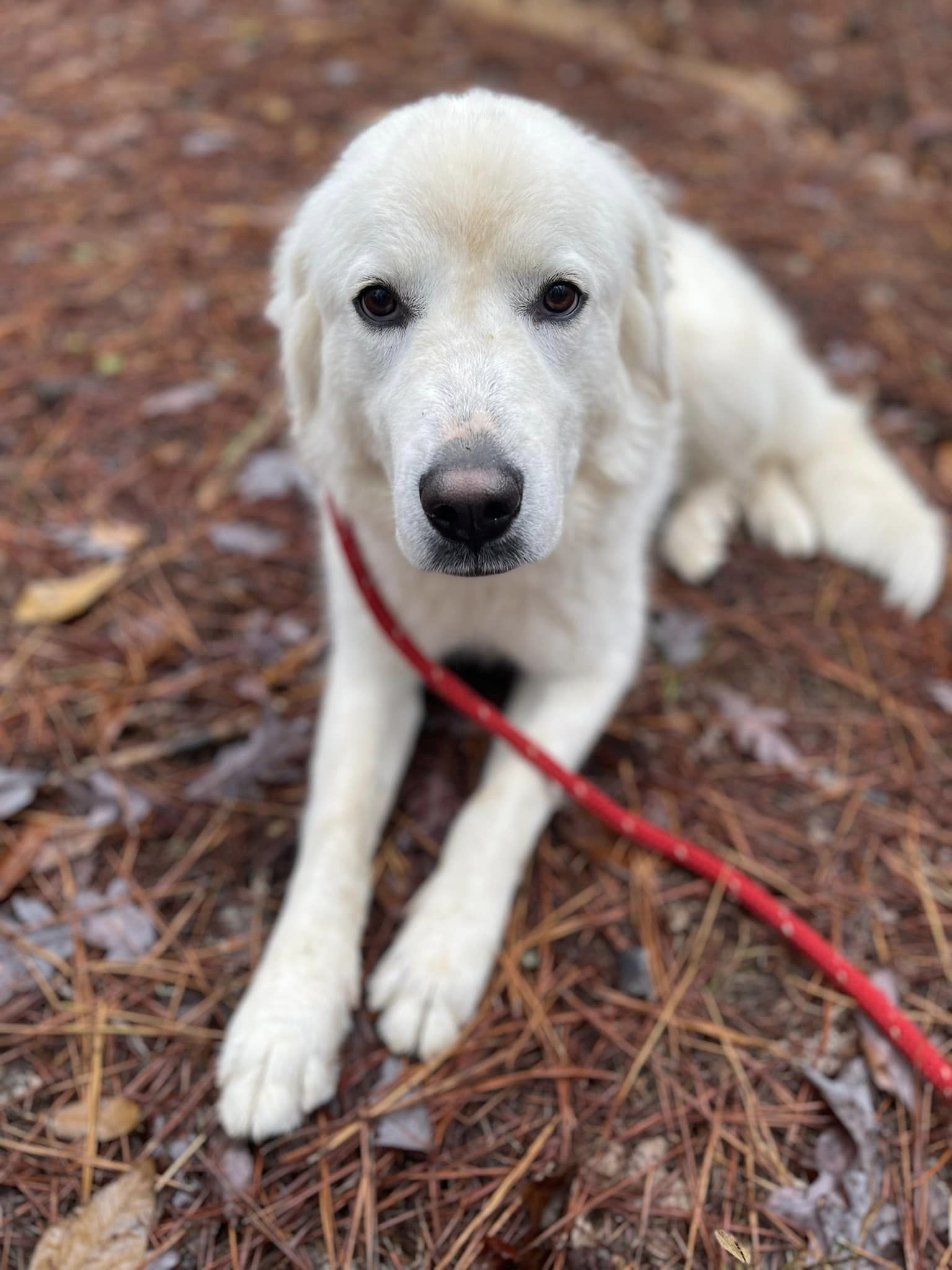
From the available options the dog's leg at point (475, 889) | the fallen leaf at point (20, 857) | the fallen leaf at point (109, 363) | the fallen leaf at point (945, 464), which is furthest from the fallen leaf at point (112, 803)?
the fallen leaf at point (945, 464)

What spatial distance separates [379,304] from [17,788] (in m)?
1.60

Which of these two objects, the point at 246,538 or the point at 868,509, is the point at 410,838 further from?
the point at 868,509

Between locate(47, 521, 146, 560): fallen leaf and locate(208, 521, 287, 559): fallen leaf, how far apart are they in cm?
26

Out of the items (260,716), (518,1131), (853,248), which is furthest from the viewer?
(853,248)

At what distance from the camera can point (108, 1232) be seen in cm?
164

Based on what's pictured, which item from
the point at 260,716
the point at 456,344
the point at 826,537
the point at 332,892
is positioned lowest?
the point at 260,716

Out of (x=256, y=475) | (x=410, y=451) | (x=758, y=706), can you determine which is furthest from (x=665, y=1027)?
(x=256, y=475)

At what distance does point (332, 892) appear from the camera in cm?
205

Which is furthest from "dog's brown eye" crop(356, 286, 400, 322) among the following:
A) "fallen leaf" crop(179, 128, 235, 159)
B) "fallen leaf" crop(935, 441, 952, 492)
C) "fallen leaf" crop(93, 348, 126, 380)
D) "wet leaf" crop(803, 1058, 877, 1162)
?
"fallen leaf" crop(179, 128, 235, 159)

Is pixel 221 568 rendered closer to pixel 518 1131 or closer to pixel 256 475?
pixel 256 475

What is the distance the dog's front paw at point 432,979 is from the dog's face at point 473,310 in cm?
83

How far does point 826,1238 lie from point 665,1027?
468mm

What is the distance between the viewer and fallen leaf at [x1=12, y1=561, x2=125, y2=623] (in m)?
2.82

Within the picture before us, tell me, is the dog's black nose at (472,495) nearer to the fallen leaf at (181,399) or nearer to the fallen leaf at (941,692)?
the fallen leaf at (941,692)
